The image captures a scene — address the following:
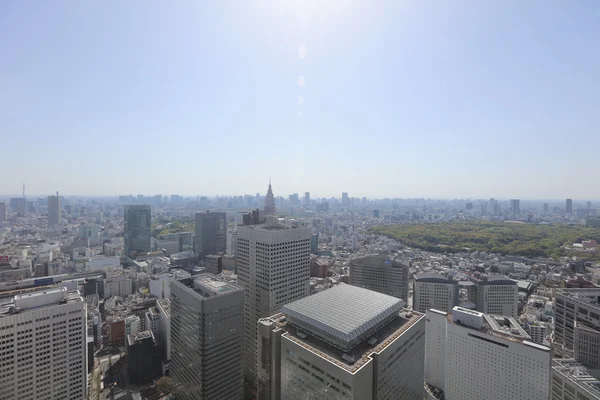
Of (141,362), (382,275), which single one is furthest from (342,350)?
(382,275)

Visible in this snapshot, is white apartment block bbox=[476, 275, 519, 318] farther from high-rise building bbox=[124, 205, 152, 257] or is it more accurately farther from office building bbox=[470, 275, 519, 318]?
high-rise building bbox=[124, 205, 152, 257]

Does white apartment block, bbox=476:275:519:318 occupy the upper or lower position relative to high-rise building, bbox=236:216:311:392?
lower

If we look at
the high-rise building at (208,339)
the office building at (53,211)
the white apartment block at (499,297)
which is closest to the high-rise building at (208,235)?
the high-rise building at (208,339)

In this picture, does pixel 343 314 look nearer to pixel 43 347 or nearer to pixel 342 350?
pixel 342 350

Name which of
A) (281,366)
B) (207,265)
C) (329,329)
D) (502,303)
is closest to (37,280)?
(207,265)

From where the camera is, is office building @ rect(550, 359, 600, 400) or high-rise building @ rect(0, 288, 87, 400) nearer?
office building @ rect(550, 359, 600, 400)

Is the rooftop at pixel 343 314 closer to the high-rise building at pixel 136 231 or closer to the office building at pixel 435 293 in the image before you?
the office building at pixel 435 293

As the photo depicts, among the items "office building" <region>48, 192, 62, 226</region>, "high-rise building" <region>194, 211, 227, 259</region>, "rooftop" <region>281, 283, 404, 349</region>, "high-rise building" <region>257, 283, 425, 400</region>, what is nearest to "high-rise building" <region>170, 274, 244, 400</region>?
"high-rise building" <region>257, 283, 425, 400</region>
